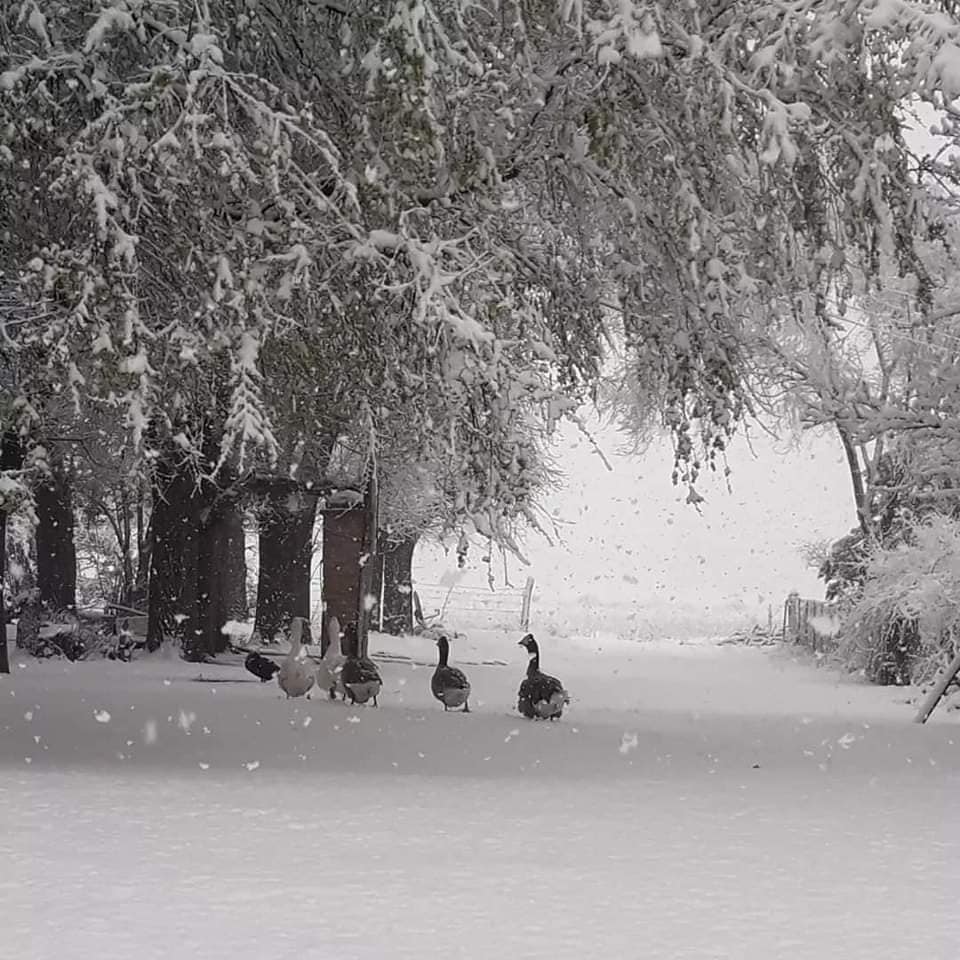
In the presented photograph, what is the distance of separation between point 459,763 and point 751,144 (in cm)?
522

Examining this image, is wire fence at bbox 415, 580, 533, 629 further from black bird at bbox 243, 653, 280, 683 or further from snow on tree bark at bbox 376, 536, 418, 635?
black bird at bbox 243, 653, 280, 683

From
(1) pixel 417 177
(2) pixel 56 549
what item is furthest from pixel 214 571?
(1) pixel 417 177

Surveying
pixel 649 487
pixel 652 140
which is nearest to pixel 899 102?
pixel 652 140

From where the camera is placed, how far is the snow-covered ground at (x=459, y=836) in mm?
5477

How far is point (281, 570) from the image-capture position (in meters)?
26.0

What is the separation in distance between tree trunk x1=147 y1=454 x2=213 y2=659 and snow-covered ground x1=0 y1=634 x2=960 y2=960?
20.1 ft

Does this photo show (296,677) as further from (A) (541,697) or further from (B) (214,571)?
(B) (214,571)

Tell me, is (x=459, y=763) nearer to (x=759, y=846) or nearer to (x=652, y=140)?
(x=759, y=846)

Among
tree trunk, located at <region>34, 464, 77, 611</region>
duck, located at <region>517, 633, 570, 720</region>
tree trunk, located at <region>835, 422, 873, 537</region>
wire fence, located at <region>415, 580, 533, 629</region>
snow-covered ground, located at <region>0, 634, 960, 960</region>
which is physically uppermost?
tree trunk, located at <region>835, 422, 873, 537</region>

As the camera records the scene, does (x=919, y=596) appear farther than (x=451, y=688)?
Yes

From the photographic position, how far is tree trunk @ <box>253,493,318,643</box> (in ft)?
84.2

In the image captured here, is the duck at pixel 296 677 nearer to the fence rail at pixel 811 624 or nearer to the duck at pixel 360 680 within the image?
the duck at pixel 360 680

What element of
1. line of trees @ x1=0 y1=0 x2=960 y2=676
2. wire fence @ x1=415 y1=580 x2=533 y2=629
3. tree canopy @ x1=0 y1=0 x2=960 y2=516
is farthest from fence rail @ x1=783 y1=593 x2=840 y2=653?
tree canopy @ x1=0 y1=0 x2=960 y2=516

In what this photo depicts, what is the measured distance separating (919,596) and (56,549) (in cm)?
1534
